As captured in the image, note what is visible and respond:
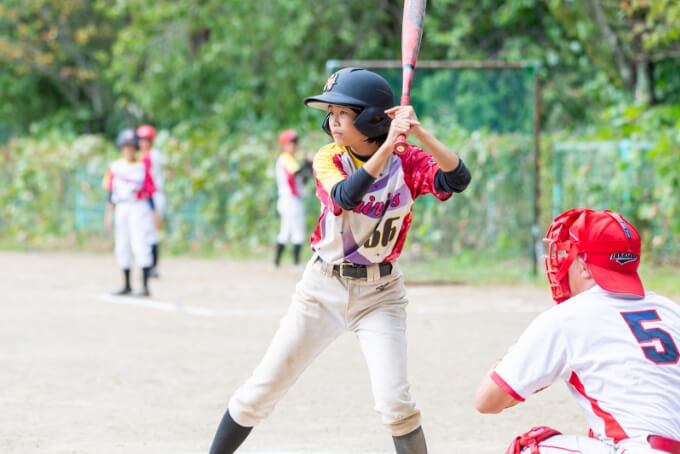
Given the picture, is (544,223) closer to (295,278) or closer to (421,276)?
(421,276)

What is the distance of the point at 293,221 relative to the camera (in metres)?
16.4

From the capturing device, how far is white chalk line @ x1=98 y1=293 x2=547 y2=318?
12117 millimetres

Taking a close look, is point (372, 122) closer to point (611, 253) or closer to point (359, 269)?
point (359, 269)

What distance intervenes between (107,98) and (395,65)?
14.8 meters

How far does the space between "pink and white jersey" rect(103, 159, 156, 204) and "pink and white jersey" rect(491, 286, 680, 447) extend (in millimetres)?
9557

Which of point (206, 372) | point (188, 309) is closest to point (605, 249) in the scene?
point (206, 372)

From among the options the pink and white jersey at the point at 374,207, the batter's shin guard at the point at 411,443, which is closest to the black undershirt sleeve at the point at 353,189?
the pink and white jersey at the point at 374,207

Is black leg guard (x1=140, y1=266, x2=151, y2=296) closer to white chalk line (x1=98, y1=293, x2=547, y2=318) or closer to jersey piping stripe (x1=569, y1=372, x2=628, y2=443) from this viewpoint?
white chalk line (x1=98, y1=293, x2=547, y2=318)

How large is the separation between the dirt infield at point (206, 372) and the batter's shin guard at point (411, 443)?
1044 millimetres

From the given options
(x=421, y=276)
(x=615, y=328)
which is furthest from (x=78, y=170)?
(x=615, y=328)

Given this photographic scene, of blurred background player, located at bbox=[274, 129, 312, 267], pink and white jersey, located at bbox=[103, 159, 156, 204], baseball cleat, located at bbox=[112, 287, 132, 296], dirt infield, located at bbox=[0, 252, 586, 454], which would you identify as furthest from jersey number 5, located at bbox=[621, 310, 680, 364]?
blurred background player, located at bbox=[274, 129, 312, 267]

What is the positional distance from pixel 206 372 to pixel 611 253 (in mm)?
5123

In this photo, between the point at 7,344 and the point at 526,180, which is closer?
the point at 7,344

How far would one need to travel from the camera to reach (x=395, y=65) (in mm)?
14086
